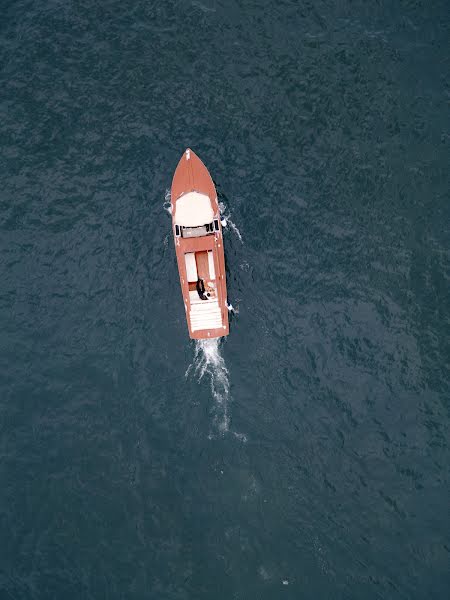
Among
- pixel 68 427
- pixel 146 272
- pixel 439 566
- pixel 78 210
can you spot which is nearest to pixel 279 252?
pixel 146 272

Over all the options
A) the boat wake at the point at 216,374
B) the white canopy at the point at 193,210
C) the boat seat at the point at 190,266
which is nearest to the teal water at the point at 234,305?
the boat wake at the point at 216,374

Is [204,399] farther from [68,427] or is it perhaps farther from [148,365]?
[68,427]

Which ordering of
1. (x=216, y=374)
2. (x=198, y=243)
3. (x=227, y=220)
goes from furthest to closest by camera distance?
(x=227, y=220) < (x=198, y=243) < (x=216, y=374)

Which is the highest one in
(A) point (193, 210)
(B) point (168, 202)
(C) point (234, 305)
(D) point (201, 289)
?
(B) point (168, 202)

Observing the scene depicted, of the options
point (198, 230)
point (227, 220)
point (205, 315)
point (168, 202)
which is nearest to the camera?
point (205, 315)

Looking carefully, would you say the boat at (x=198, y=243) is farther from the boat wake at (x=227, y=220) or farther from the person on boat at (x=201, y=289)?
the boat wake at (x=227, y=220)

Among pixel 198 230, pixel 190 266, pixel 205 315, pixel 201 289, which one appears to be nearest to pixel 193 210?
pixel 198 230

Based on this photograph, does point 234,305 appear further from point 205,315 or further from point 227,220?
point 227,220

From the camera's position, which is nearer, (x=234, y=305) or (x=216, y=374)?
(x=216, y=374)

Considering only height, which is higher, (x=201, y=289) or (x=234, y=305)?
(x=201, y=289)
